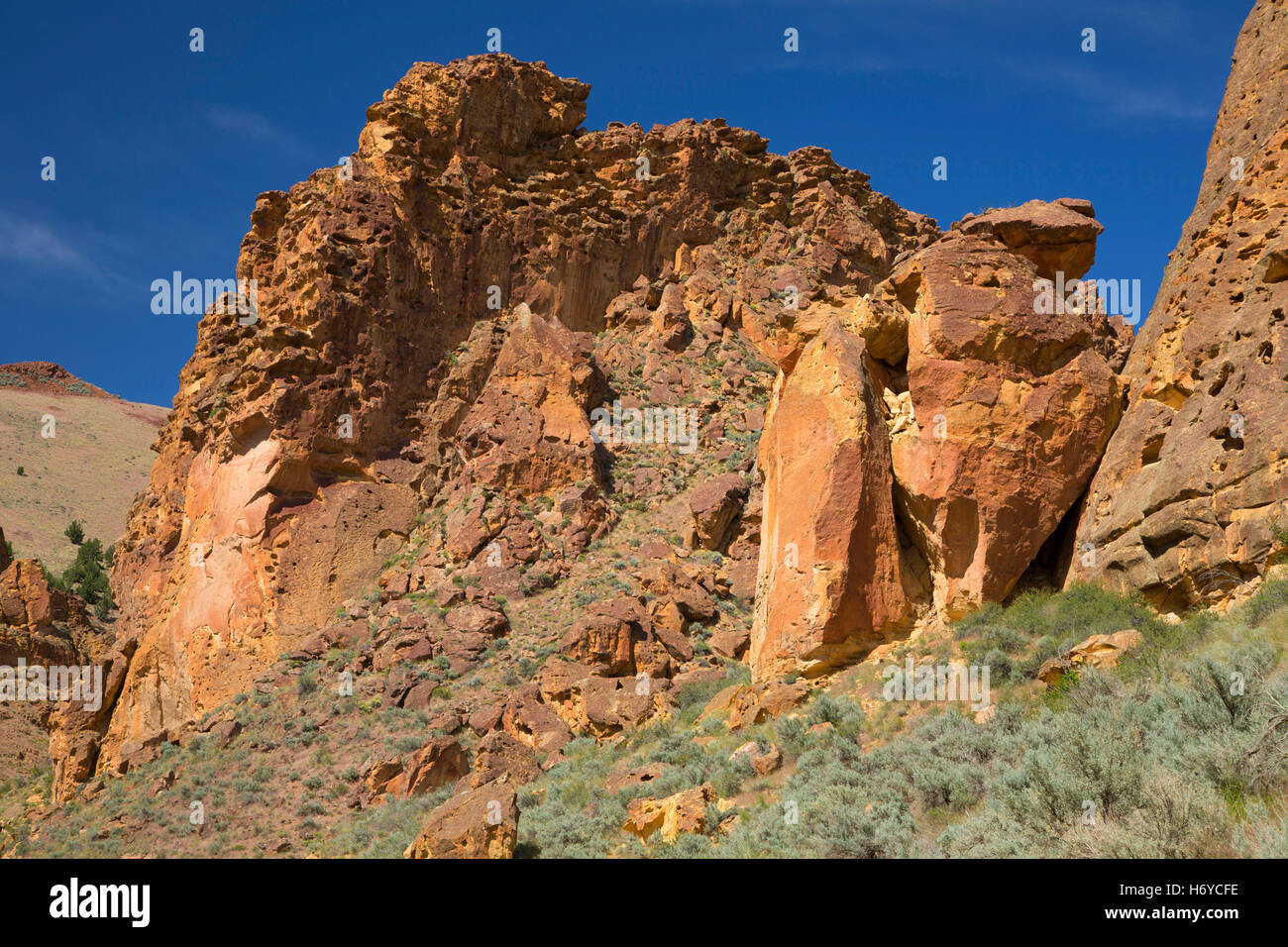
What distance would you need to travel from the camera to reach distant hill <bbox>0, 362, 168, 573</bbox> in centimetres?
6650

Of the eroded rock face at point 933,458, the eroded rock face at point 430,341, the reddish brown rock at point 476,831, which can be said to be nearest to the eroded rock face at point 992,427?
the eroded rock face at point 933,458

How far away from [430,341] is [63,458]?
63.8 metres

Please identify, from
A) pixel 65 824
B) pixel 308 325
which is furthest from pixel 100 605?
pixel 65 824

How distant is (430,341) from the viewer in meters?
39.2

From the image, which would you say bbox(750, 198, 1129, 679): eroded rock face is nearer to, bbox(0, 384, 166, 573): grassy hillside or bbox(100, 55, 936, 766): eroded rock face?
bbox(100, 55, 936, 766): eroded rock face

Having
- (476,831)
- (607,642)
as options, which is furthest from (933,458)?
(607,642)

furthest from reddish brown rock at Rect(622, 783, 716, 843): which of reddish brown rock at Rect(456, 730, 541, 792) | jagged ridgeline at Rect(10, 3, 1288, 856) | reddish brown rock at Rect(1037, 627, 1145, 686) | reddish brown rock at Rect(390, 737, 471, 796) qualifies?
reddish brown rock at Rect(390, 737, 471, 796)

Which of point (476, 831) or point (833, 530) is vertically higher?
point (833, 530)

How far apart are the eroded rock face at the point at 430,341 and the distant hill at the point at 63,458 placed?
29105 mm

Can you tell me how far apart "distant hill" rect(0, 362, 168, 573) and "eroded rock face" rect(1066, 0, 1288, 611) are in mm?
57689

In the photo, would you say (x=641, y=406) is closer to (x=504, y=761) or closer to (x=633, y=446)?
(x=633, y=446)

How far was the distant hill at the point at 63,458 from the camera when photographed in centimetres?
6650

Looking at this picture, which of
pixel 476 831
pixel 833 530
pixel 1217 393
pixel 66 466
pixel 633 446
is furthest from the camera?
pixel 66 466

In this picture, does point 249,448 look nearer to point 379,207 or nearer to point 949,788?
point 379,207
